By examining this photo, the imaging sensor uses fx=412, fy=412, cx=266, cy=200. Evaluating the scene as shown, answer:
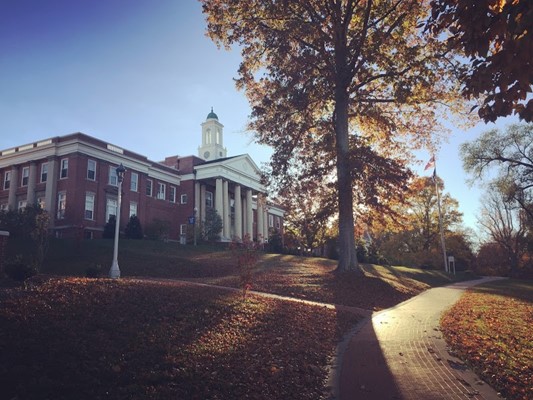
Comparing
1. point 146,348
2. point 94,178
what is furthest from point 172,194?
point 146,348

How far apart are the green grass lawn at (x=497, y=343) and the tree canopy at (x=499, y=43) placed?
13.1 ft

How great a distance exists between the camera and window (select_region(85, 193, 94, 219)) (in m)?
37.8

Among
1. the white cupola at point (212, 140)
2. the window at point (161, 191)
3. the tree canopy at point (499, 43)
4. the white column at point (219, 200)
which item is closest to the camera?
the tree canopy at point (499, 43)

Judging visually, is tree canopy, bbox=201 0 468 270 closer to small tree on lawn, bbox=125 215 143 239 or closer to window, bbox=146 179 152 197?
small tree on lawn, bbox=125 215 143 239

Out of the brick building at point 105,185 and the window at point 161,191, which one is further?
the window at point 161,191

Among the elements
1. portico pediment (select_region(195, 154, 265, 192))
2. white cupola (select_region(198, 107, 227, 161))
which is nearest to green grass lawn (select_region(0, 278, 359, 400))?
portico pediment (select_region(195, 154, 265, 192))

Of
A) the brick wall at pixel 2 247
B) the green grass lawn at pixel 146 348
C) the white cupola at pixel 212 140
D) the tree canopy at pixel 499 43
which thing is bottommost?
the green grass lawn at pixel 146 348

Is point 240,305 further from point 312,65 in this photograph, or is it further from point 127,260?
point 127,260

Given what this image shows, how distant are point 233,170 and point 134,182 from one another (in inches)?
521

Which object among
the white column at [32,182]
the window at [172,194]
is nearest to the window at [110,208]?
the white column at [32,182]

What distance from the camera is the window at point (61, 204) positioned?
3714 cm

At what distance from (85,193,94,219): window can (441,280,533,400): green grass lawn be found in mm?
32750

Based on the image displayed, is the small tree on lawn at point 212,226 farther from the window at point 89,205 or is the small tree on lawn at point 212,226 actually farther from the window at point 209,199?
the window at point 89,205

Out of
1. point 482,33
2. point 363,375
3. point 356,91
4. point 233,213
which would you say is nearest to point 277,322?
point 363,375
